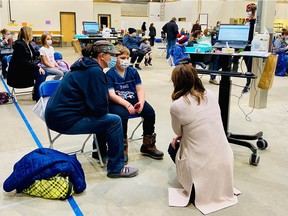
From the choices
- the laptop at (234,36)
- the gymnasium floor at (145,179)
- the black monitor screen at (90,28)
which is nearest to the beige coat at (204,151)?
the gymnasium floor at (145,179)

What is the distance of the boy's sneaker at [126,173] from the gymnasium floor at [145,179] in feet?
0.14

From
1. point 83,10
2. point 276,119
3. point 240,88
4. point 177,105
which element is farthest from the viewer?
point 83,10

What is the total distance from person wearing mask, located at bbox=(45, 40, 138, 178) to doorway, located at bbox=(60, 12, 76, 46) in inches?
623

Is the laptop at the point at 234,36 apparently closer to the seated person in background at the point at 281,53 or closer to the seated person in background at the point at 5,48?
the seated person in background at the point at 281,53

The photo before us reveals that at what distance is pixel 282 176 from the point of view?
9.06 ft

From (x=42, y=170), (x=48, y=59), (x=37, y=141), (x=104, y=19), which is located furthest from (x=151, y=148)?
(x=104, y=19)

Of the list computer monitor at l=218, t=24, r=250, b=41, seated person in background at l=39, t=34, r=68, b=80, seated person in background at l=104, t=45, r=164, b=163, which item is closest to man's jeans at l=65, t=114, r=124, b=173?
seated person in background at l=104, t=45, r=164, b=163

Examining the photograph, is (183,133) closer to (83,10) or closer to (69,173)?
(69,173)

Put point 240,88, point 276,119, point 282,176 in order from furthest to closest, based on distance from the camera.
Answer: point 240,88
point 276,119
point 282,176

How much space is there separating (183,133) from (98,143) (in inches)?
37.9

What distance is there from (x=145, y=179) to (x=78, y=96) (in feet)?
2.85

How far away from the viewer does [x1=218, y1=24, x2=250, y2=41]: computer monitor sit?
3676 mm

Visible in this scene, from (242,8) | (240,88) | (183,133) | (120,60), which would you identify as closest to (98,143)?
(120,60)

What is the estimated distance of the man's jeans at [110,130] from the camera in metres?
2.49
